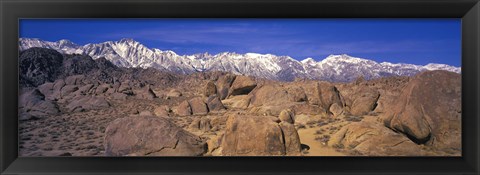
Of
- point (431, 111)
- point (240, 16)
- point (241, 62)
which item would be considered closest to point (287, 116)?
point (241, 62)

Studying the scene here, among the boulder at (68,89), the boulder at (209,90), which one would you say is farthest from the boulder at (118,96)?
the boulder at (209,90)

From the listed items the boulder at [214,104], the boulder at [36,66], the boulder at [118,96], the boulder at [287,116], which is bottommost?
the boulder at [287,116]

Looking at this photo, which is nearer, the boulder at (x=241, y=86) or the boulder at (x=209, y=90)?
the boulder at (x=241, y=86)

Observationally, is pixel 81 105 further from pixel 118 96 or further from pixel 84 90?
pixel 118 96

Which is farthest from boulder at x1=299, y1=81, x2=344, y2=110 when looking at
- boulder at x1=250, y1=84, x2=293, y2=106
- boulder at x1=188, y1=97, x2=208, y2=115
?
boulder at x1=188, y1=97, x2=208, y2=115

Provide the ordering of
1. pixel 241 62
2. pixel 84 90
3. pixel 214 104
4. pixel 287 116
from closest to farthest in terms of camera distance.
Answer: pixel 241 62 → pixel 287 116 → pixel 84 90 → pixel 214 104

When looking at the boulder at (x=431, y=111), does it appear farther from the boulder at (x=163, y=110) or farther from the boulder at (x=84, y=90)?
the boulder at (x=84, y=90)

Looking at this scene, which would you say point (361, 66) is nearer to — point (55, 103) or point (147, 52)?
point (147, 52)

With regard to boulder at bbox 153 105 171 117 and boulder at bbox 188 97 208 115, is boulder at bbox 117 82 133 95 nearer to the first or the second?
boulder at bbox 188 97 208 115
